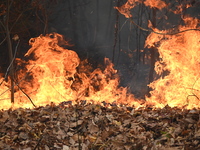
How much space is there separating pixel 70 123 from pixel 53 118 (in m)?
0.43

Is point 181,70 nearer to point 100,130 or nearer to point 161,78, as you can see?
point 161,78

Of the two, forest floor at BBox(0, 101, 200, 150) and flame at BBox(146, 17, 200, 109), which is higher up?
flame at BBox(146, 17, 200, 109)

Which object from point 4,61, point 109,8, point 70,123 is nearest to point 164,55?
point 70,123

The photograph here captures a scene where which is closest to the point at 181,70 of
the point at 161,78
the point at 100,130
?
the point at 161,78

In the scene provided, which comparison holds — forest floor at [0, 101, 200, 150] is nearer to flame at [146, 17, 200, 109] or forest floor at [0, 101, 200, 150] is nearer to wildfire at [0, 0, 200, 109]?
wildfire at [0, 0, 200, 109]

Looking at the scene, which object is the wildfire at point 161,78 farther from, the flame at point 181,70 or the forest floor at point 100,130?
the forest floor at point 100,130

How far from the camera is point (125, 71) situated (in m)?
18.6

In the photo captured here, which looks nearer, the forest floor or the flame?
the forest floor

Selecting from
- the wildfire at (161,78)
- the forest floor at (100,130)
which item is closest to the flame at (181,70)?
the wildfire at (161,78)

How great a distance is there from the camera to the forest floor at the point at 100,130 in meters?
3.75

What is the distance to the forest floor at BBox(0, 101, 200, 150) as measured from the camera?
3748 millimetres

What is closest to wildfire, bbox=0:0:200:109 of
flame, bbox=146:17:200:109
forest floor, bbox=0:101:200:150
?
flame, bbox=146:17:200:109

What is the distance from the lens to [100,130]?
433cm

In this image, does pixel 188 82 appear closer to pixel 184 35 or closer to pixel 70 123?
pixel 184 35
